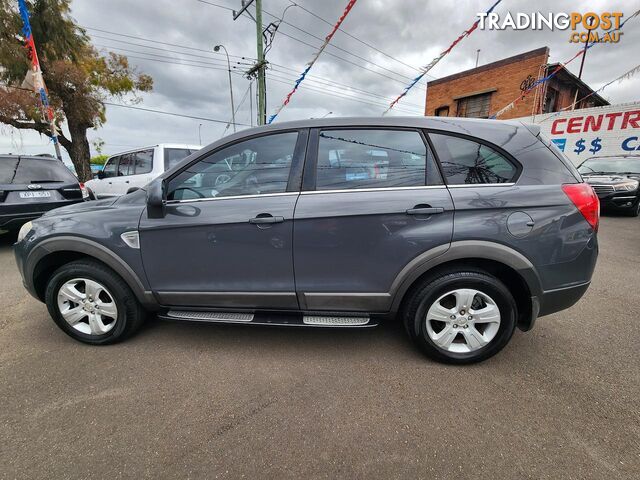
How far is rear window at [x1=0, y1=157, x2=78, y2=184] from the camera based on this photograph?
4848 mm

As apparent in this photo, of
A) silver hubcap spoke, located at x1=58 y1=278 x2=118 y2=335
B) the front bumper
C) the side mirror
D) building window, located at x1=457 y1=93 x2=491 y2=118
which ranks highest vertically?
building window, located at x1=457 y1=93 x2=491 y2=118

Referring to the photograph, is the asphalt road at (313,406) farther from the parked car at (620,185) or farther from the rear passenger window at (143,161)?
the parked car at (620,185)

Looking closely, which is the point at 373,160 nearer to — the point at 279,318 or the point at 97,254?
the point at 279,318

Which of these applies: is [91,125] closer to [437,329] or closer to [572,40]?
[437,329]

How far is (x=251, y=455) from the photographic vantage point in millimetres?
1562

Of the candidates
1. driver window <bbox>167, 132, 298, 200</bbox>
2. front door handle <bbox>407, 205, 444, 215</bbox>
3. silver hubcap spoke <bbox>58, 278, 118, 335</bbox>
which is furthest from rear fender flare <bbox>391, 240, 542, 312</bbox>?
silver hubcap spoke <bbox>58, 278, 118, 335</bbox>

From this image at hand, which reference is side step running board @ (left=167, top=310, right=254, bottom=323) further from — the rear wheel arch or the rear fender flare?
the rear fender flare

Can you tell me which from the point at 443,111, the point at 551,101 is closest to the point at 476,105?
the point at 443,111

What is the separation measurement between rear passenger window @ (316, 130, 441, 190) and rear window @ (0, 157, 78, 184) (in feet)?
18.4

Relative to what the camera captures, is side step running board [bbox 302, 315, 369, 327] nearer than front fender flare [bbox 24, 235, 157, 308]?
Yes

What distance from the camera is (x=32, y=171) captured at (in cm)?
509

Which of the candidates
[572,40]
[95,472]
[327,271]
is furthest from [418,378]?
[572,40]

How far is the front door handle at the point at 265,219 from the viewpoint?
2.07 metres

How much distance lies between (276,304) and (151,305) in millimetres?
1036
